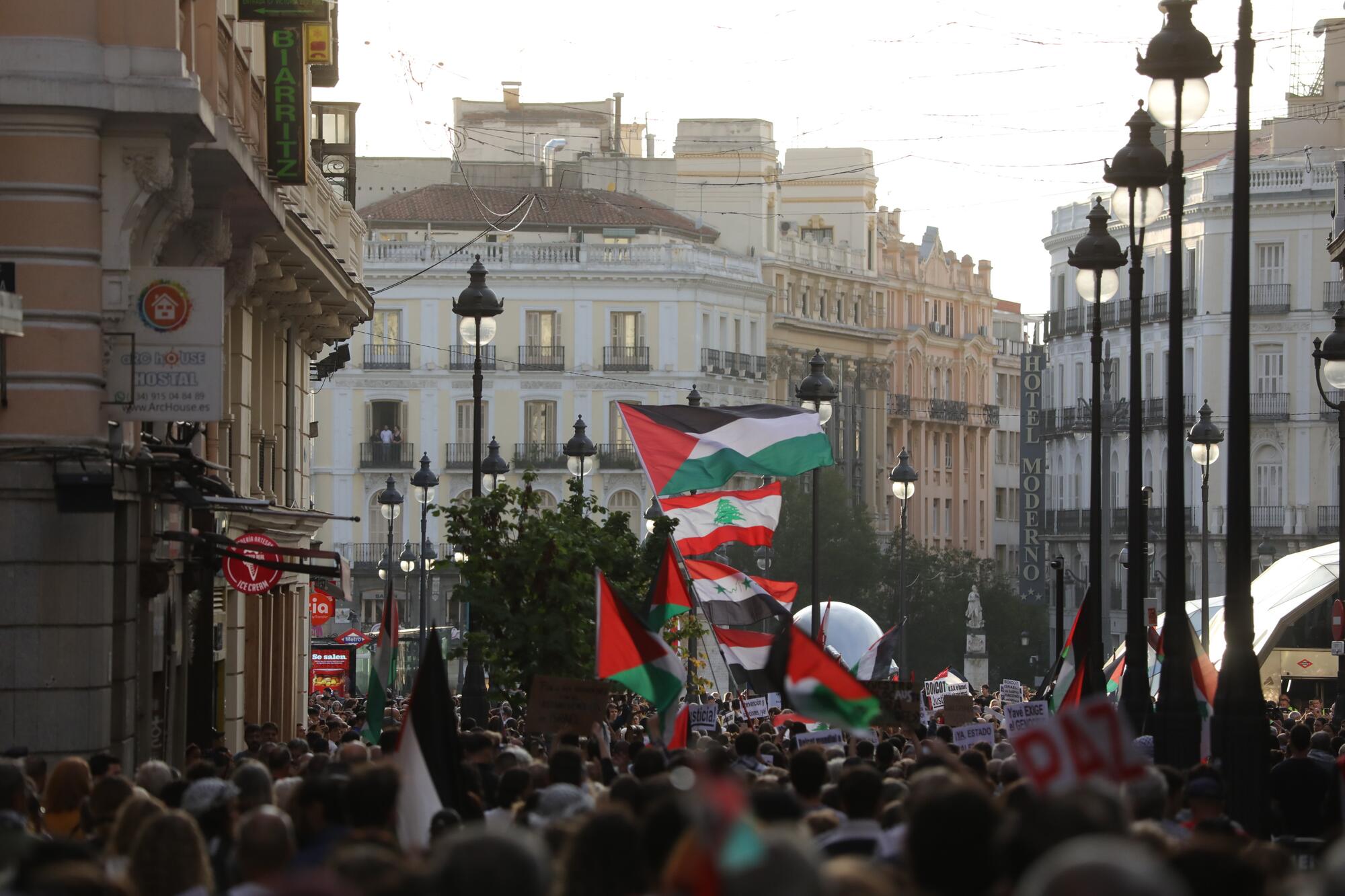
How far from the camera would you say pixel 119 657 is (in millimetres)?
18812

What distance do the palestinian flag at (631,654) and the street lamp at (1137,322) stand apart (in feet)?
18.7

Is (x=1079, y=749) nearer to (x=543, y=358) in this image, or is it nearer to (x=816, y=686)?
(x=816, y=686)

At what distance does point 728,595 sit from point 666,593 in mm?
7339

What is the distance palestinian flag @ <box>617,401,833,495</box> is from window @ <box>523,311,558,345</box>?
62.8 m

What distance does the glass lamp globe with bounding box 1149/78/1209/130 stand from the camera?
59.1ft

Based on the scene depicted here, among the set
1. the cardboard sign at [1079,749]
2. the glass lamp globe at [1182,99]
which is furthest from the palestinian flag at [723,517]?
the cardboard sign at [1079,749]

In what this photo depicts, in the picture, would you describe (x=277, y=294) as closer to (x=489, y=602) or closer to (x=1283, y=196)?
(x=489, y=602)

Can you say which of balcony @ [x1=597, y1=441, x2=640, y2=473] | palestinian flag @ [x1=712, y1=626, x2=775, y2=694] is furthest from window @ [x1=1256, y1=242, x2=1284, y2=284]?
palestinian flag @ [x1=712, y1=626, x2=775, y2=694]

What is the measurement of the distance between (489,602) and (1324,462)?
59585 millimetres

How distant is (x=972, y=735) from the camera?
19.5m

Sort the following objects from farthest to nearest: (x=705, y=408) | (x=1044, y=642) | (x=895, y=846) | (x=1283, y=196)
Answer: (x=1044, y=642) → (x=1283, y=196) → (x=705, y=408) → (x=895, y=846)

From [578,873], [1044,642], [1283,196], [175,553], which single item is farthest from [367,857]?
[1044,642]

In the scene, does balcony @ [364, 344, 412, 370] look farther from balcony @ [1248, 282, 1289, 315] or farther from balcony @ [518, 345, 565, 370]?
balcony @ [1248, 282, 1289, 315]

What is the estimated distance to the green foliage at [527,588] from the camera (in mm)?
24453
